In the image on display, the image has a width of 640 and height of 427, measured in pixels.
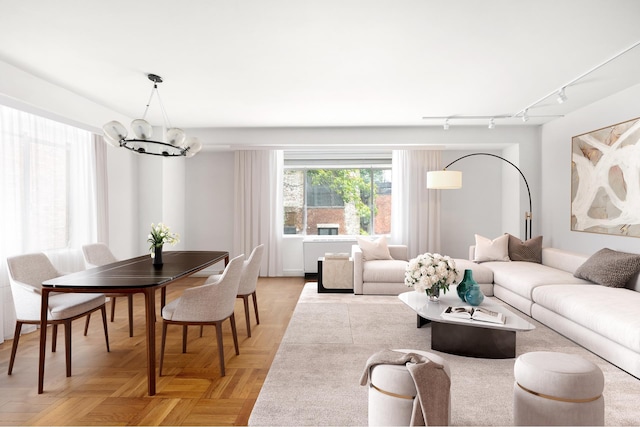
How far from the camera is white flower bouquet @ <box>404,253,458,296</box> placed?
348cm

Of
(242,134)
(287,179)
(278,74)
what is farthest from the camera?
(287,179)

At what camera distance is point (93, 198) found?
16.6 feet

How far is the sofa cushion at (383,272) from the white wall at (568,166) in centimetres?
229

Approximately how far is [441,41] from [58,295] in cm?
376

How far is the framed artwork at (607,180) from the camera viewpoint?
13.5ft

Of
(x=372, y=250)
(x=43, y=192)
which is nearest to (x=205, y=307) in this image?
(x=43, y=192)

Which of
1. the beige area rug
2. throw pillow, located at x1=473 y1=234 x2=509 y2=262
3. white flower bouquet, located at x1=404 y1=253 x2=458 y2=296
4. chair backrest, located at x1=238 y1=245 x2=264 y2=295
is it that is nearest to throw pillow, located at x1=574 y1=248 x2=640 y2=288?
the beige area rug

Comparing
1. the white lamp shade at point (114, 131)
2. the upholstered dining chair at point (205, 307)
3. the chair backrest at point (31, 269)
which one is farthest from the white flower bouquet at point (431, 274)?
the chair backrest at point (31, 269)

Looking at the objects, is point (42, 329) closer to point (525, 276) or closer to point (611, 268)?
point (525, 276)

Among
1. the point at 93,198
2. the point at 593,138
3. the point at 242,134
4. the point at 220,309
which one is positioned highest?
the point at 242,134

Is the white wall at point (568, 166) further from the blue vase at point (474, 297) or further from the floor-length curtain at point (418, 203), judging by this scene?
the blue vase at point (474, 297)

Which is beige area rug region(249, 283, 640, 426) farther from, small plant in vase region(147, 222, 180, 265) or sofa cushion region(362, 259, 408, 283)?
small plant in vase region(147, 222, 180, 265)

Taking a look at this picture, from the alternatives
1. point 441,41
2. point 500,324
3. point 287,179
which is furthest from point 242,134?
point 500,324

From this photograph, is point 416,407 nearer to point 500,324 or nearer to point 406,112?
point 500,324
